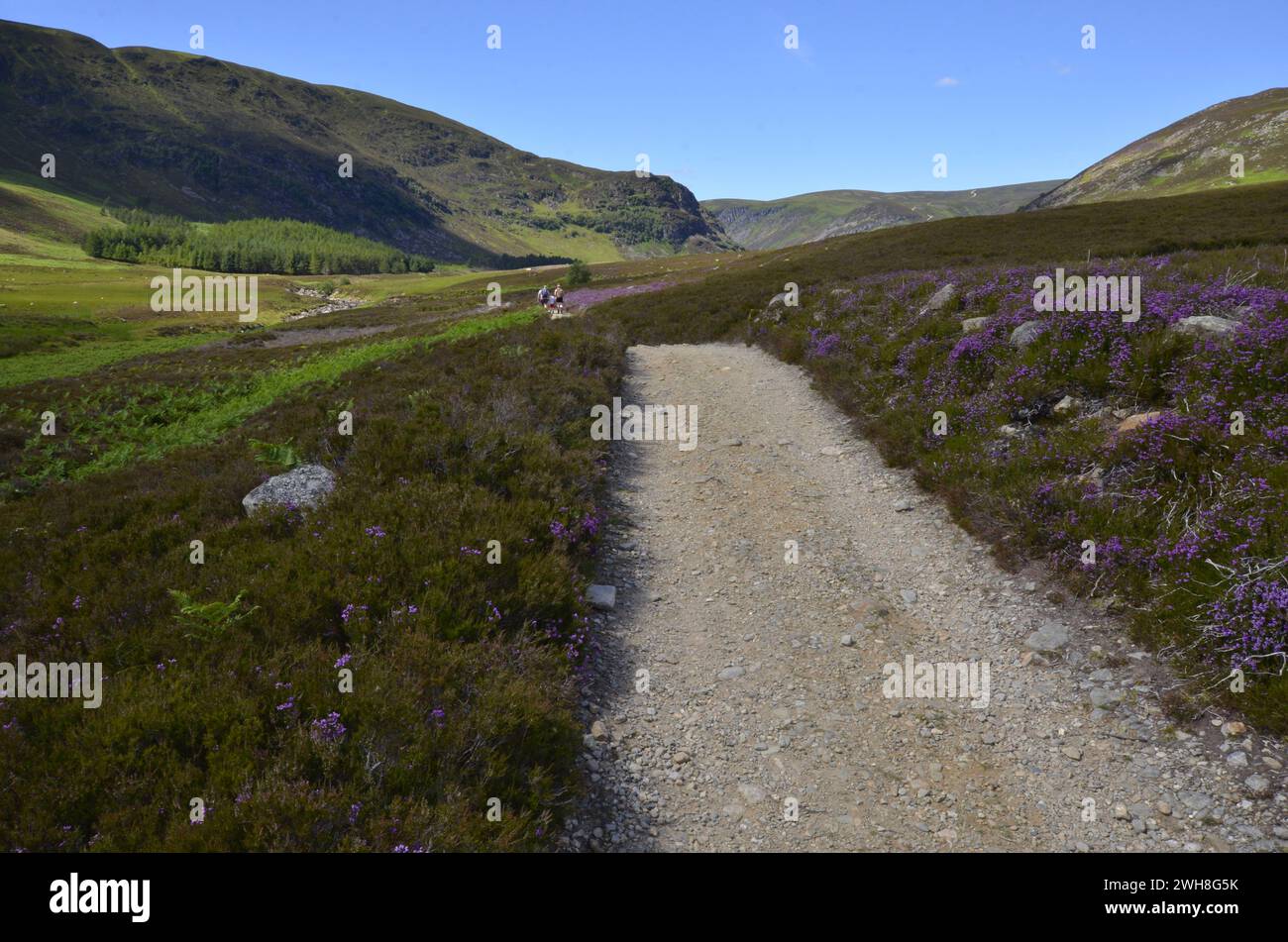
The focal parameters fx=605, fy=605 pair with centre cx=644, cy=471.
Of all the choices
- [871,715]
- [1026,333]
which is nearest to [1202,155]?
[1026,333]

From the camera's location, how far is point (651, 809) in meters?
5.12

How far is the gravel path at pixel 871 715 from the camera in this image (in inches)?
187

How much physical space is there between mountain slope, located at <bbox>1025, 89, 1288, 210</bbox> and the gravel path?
143 m

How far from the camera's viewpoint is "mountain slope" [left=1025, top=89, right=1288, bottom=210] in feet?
387

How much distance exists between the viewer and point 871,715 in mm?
6008

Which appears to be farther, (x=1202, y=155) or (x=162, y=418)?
(x=1202, y=155)

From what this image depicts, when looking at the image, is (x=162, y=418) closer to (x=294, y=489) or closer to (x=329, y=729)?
(x=294, y=489)

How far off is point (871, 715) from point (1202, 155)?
7721 inches

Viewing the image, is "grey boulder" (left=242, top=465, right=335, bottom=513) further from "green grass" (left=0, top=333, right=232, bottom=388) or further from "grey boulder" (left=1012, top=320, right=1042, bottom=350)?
"green grass" (left=0, top=333, right=232, bottom=388)

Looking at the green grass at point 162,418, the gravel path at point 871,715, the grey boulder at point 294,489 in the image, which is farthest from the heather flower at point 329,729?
the green grass at point 162,418

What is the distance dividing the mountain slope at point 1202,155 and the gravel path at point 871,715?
142837 mm
